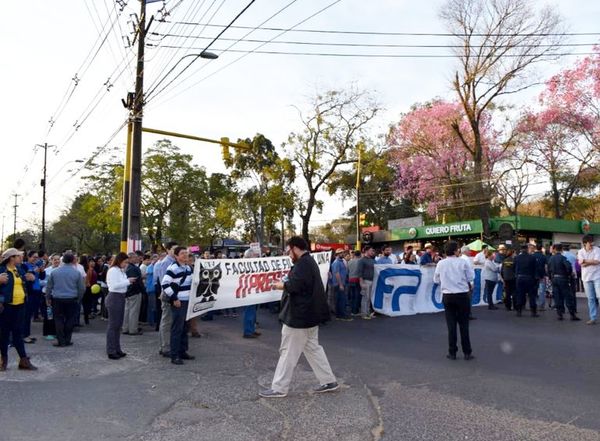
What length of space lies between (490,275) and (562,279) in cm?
346

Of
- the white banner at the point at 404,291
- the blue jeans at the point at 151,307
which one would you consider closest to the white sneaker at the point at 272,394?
the blue jeans at the point at 151,307

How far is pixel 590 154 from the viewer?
35.0 meters

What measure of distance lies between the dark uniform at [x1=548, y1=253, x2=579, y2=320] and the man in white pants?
7.94 m

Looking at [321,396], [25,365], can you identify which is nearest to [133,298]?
[25,365]

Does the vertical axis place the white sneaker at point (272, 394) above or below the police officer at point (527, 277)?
below

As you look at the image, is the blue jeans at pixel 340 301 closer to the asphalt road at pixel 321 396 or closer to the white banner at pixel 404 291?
the white banner at pixel 404 291

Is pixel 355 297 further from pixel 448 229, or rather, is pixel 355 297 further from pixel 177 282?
pixel 448 229

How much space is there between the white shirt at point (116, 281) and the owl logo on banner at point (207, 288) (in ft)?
3.93

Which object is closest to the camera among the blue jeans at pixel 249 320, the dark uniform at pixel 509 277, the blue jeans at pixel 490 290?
the blue jeans at pixel 249 320

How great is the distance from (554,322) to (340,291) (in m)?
4.90

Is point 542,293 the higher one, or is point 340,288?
point 340,288

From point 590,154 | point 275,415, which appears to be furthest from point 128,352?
point 590,154

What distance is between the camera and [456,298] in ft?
26.9

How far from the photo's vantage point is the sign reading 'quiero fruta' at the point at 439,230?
3856 centimetres
